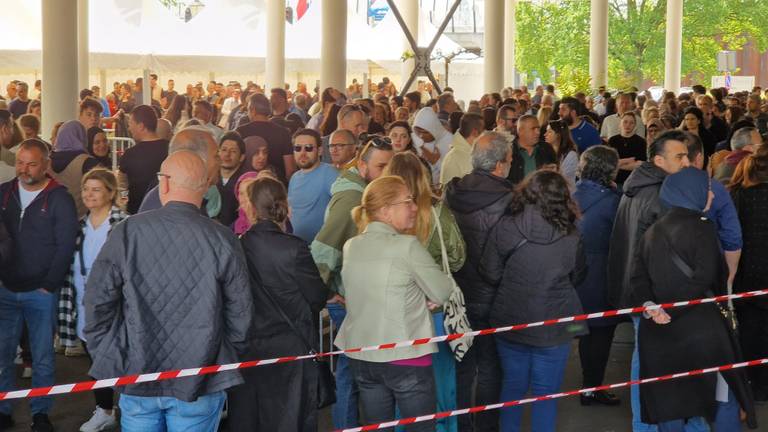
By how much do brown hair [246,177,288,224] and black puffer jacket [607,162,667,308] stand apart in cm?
254

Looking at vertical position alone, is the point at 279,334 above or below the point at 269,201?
below

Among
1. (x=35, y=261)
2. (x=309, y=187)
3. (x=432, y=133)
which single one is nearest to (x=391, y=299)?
(x=35, y=261)

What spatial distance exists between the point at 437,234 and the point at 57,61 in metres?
12.5

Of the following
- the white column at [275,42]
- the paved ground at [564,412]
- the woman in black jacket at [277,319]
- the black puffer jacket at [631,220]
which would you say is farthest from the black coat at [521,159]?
the white column at [275,42]

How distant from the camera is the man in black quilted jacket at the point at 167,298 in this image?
17.1ft

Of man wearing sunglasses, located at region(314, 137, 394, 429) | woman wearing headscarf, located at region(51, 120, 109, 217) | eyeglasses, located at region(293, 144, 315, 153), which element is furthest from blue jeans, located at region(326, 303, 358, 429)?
woman wearing headscarf, located at region(51, 120, 109, 217)

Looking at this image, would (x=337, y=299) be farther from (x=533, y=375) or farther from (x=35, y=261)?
(x=35, y=261)

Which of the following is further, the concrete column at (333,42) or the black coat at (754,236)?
the concrete column at (333,42)

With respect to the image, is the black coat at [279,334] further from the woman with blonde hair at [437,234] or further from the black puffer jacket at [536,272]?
the black puffer jacket at [536,272]

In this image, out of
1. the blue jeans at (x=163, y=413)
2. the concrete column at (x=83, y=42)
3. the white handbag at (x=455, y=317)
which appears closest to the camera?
the blue jeans at (x=163, y=413)

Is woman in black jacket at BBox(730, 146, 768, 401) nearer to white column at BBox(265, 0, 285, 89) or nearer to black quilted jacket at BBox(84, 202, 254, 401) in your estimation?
black quilted jacket at BBox(84, 202, 254, 401)

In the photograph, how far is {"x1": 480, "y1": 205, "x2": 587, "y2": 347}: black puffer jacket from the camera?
677 cm

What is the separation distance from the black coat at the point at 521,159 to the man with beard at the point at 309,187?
279cm

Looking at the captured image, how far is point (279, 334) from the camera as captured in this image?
6266 millimetres
